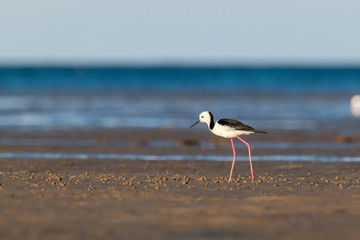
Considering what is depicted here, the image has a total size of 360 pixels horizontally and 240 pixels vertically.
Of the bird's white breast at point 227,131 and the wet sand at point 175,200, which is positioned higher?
the bird's white breast at point 227,131

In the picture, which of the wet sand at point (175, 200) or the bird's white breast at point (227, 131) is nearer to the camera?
the wet sand at point (175, 200)

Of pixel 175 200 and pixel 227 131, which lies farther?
pixel 227 131

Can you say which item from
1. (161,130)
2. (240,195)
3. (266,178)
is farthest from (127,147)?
(240,195)

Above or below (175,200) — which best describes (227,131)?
above

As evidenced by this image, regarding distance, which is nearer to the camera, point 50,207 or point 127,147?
point 50,207

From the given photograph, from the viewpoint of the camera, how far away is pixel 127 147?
1703cm

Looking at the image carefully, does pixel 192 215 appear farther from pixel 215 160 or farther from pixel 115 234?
pixel 215 160

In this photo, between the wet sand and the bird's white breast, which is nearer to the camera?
the wet sand

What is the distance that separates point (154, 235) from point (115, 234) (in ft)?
1.17

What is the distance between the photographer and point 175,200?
349 inches

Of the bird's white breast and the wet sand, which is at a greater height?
the bird's white breast

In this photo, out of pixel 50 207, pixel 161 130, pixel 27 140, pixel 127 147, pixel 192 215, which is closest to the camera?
pixel 192 215

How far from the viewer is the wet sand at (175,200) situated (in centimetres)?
702

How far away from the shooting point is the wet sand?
7.02 m
